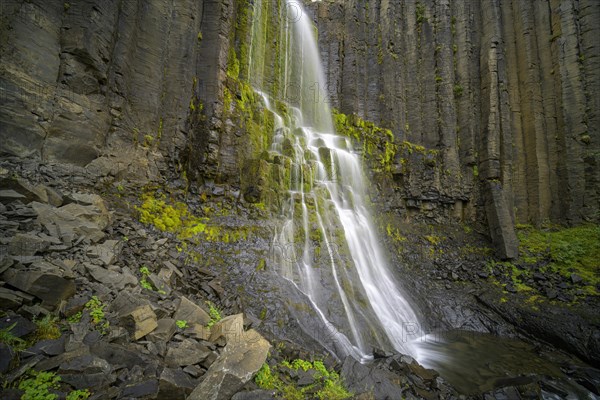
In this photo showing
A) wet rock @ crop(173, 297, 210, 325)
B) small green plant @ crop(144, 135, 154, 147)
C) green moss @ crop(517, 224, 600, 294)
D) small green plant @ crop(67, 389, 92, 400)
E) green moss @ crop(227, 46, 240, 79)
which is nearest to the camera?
small green plant @ crop(67, 389, 92, 400)

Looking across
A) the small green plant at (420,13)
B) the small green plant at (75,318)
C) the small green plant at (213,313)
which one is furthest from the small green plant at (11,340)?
the small green plant at (420,13)

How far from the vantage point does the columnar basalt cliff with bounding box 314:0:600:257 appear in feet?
48.1

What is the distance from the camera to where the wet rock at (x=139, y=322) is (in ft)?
13.2

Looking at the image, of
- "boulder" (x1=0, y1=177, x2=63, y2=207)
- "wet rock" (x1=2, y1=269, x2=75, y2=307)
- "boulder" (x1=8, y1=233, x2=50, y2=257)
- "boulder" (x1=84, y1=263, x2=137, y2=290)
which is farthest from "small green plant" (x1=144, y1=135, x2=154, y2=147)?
A: "wet rock" (x1=2, y1=269, x2=75, y2=307)

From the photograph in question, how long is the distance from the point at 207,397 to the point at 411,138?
18.0 m

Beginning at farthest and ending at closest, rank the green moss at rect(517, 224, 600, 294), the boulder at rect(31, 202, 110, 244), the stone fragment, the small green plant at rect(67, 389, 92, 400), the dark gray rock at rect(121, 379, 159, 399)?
the green moss at rect(517, 224, 600, 294)
the boulder at rect(31, 202, 110, 244)
the stone fragment
the dark gray rock at rect(121, 379, 159, 399)
the small green plant at rect(67, 389, 92, 400)

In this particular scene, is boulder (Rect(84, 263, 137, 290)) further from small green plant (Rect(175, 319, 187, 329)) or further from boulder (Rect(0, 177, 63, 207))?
boulder (Rect(0, 177, 63, 207))

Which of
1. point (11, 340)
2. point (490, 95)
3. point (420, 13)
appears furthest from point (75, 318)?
point (420, 13)

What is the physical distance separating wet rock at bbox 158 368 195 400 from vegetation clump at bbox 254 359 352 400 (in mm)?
1266

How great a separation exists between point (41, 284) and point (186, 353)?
7.65 feet

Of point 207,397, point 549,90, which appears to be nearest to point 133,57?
point 207,397

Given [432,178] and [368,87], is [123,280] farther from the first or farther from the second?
[368,87]

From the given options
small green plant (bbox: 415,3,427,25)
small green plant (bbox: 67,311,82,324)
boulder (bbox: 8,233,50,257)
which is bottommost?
small green plant (bbox: 67,311,82,324)

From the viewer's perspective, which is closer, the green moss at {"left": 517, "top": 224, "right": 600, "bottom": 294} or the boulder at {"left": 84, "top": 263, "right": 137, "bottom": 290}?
the boulder at {"left": 84, "top": 263, "right": 137, "bottom": 290}
